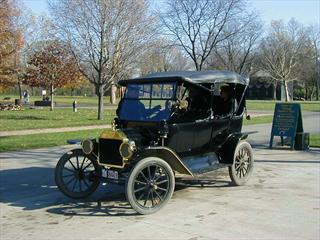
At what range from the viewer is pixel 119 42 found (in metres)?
25.0

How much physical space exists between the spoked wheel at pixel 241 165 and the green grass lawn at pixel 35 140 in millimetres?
7312

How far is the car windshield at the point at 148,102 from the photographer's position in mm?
7559

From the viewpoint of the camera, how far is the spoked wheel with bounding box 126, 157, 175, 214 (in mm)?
6445

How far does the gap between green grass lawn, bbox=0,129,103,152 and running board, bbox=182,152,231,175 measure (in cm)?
726

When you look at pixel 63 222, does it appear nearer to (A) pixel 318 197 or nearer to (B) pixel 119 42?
(A) pixel 318 197

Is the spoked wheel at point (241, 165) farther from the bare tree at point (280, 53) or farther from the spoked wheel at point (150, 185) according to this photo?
the bare tree at point (280, 53)

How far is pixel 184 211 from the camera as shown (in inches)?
262

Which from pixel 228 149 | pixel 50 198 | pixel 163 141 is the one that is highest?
pixel 163 141

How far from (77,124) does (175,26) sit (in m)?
11.7

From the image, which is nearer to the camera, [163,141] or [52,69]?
[163,141]

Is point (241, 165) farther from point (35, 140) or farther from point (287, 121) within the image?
point (35, 140)

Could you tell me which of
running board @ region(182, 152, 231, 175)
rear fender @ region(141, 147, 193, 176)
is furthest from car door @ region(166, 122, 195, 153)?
rear fender @ region(141, 147, 193, 176)

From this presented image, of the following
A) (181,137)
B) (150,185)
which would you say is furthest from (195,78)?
(150,185)

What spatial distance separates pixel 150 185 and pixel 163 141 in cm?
83
